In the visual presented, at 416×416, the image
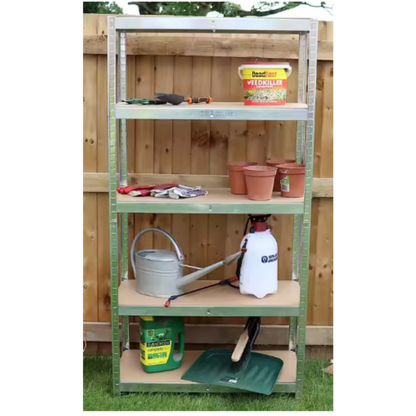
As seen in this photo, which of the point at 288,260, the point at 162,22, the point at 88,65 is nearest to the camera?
Result: the point at 162,22

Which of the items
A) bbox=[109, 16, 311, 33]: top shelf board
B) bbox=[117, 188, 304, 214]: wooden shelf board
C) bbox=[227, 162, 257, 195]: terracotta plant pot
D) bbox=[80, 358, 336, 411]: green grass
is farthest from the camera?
bbox=[227, 162, 257, 195]: terracotta plant pot

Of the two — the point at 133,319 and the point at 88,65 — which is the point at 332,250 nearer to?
the point at 133,319

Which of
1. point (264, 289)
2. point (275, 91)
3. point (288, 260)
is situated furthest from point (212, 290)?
point (275, 91)

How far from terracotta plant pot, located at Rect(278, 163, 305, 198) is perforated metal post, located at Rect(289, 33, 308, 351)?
0.91 ft

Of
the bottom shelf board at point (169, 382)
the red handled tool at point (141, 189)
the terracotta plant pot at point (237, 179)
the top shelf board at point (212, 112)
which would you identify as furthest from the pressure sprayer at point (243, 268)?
the top shelf board at point (212, 112)

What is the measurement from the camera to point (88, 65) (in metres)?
3.36

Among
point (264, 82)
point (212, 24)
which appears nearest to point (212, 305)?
point (264, 82)

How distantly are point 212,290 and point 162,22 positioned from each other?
1.41 metres

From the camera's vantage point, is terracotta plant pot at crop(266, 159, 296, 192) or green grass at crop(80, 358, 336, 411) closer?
green grass at crop(80, 358, 336, 411)

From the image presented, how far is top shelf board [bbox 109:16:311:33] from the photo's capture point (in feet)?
9.29

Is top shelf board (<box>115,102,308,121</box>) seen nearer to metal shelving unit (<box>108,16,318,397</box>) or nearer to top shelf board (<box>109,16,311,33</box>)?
metal shelving unit (<box>108,16,318,397</box>)

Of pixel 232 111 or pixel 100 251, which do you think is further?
pixel 100 251

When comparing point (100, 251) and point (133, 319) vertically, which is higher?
point (100, 251)

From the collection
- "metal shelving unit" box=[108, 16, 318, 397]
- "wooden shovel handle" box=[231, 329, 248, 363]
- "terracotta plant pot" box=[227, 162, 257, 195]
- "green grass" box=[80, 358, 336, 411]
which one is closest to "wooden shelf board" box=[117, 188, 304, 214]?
"metal shelving unit" box=[108, 16, 318, 397]
